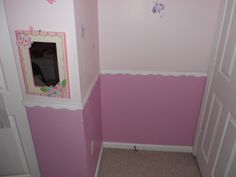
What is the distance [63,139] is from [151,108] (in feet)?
3.24

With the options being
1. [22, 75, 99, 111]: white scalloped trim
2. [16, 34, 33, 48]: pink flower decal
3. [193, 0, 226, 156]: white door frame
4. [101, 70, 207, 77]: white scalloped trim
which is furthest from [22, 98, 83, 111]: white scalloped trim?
[193, 0, 226, 156]: white door frame

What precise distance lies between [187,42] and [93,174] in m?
1.52

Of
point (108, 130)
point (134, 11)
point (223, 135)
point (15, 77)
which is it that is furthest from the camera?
point (108, 130)

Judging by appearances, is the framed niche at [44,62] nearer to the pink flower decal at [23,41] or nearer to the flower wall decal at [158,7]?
the pink flower decal at [23,41]

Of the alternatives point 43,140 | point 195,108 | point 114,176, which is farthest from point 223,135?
point 43,140

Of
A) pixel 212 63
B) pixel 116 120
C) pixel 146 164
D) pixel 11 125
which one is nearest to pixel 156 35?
pixel 212 63

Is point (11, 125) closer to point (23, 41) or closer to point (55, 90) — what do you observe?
point (55, 90)

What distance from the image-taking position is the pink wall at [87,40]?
1.21 metres

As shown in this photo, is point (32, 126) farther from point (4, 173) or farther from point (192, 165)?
point (192, 165)

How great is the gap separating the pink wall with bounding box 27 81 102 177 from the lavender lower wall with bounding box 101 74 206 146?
408 mm

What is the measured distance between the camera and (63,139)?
1459mm

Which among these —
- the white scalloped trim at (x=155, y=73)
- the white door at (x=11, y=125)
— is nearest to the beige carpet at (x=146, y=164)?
the white door at (x=11, y=125)

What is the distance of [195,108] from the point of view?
196 centimetres

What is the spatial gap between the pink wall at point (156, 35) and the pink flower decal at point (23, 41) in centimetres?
73
